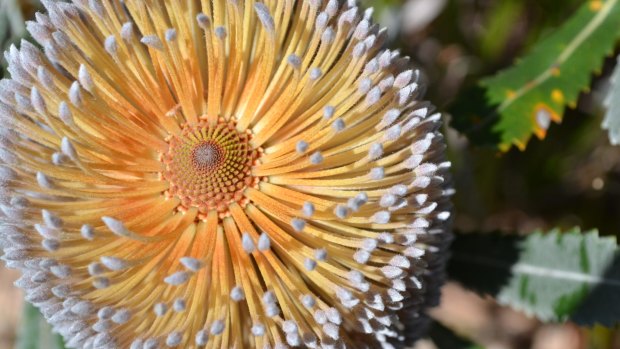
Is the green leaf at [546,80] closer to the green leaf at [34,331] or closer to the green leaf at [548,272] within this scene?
the green leaf at [548,272]

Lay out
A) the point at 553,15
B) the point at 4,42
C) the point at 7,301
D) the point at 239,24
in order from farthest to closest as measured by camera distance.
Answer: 1. the point at 7,301
2. the point at 553,15
3. the point at 4,42
4. the point at 239,24

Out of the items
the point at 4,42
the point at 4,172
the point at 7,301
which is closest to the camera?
the point at 4,172

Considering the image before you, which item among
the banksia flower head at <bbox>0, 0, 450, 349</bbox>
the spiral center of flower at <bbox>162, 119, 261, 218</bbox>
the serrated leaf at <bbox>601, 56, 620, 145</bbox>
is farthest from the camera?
the serrated leaf at <bbox>601, 56, 620, 145</bbox>

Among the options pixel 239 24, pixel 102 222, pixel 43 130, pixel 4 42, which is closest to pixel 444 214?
pixel 239 24

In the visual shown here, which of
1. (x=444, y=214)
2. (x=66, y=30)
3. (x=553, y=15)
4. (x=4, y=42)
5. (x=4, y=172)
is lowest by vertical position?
(x=444, y=214)


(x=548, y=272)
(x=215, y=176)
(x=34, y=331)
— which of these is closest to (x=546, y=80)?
→ (x=548, y=272)

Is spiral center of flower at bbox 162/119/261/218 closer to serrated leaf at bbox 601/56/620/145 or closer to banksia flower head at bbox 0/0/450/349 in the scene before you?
banksia flower head at bbox 0/0/450/349

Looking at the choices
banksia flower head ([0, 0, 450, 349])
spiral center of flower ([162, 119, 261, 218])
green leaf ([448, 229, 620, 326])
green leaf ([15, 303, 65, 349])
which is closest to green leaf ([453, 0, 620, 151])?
green leaf ([448, 229, 620, 326])

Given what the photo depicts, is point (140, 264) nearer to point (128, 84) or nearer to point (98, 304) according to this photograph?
point (98, 304)

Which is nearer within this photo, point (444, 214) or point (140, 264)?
point (140, 264)
